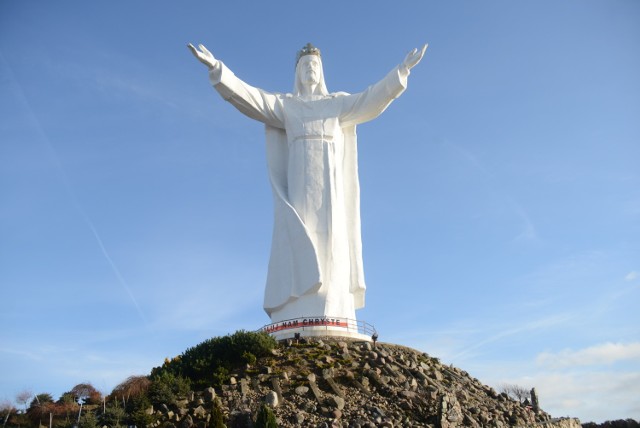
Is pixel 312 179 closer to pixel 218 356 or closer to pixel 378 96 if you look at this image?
pixel 378 96

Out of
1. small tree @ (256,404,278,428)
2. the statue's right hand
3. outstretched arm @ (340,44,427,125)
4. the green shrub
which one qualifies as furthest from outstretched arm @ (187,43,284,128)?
small tree @ (256,404,278,428)

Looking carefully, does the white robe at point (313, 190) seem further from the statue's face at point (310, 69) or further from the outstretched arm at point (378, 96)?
the statue's face at point (310, 69)

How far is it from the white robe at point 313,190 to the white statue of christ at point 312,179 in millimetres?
36

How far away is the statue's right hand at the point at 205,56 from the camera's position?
979 inches

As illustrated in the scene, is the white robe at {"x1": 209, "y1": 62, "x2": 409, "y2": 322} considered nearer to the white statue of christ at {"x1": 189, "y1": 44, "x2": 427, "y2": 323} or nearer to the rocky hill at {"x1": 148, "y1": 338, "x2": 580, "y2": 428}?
the white statue of christ at {"x1": 189, "y1": 44, "x2": 427, "y2": 323}

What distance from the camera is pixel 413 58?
26844 mm

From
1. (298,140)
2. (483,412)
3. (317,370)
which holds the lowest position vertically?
(483,412)

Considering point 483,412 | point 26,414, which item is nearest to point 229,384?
point 26,414

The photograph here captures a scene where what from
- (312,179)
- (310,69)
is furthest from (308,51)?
(312,179)

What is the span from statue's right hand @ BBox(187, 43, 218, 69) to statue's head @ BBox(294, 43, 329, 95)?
411 centimetres

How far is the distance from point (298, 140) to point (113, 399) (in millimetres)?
11770

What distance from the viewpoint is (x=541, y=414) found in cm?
2344

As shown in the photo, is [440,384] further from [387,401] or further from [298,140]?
[298,140]

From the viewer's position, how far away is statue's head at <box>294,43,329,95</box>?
28297 mm
